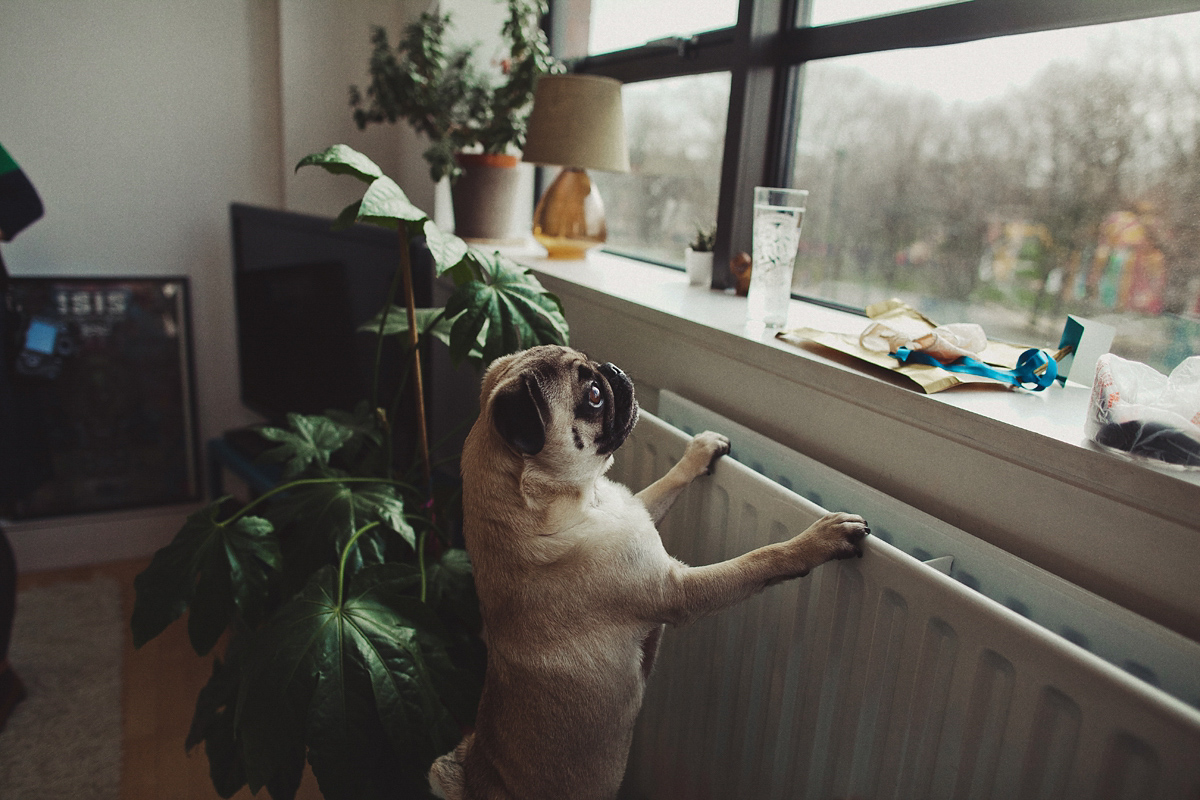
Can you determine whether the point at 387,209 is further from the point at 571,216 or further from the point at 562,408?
the point at 571,216

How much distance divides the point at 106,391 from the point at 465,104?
1.62m

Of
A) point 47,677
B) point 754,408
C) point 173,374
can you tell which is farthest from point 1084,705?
Result: point 173,374

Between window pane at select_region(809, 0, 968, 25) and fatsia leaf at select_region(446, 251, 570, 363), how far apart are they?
748mm

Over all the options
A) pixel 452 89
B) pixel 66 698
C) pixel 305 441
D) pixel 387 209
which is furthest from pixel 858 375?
pixel 66 698

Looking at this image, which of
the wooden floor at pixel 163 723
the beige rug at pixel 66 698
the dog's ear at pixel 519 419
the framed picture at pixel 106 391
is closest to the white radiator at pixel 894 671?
the dog's ear at pixel 519 419

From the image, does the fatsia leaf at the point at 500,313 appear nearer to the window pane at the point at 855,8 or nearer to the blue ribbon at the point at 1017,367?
the blue ribbon at the point at 1017,367

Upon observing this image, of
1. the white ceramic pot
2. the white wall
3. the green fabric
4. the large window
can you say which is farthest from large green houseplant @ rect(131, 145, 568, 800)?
the green fabric

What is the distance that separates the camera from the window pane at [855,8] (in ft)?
4.05

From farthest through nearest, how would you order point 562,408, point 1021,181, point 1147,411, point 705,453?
point 1021,181 < point 705,453 < point 562,408 < point 1147,411

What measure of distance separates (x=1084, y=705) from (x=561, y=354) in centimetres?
64

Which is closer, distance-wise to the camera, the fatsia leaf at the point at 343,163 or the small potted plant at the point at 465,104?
the fatsia leaf at the point at 343,163

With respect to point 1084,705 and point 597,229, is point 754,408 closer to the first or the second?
point 1084,705

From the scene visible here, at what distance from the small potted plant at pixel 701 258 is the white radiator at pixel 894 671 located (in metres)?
0.48

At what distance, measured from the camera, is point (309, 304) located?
2225mm
